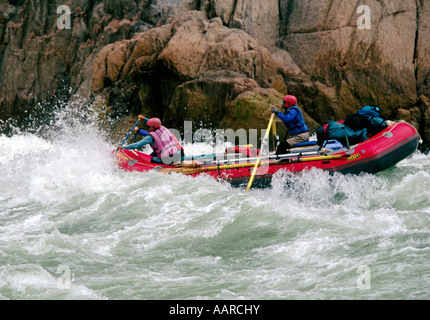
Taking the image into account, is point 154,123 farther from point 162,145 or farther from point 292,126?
point 292,126

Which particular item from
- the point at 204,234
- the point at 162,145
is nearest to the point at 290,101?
the point at 162,145

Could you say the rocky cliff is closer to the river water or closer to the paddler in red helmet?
the paddler in red helmet

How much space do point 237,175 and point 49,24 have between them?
43.6 ft

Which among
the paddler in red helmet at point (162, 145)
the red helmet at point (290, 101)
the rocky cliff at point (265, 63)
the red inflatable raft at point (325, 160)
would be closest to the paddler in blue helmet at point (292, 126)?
the red helmet at point (290, 101)

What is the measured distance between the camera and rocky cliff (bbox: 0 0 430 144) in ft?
42.1

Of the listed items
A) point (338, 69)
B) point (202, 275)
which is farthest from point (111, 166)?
point (338, 69)

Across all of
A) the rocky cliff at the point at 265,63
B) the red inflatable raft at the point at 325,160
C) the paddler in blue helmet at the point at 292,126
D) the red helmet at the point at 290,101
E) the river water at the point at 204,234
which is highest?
the rocky cliff at the point at 265,63

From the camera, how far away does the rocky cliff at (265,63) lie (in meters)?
12.8

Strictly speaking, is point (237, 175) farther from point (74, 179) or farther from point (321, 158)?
point (74, 179)

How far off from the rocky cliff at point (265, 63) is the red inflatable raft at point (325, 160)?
378 cm

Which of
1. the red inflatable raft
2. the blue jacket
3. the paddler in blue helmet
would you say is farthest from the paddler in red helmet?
the blue jacket

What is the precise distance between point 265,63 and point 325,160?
5.72 meters

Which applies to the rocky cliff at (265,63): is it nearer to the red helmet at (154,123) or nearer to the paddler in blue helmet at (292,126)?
the paddler in blue helmet at (292,126)

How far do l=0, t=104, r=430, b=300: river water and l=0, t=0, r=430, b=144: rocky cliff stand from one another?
379 centimetres
